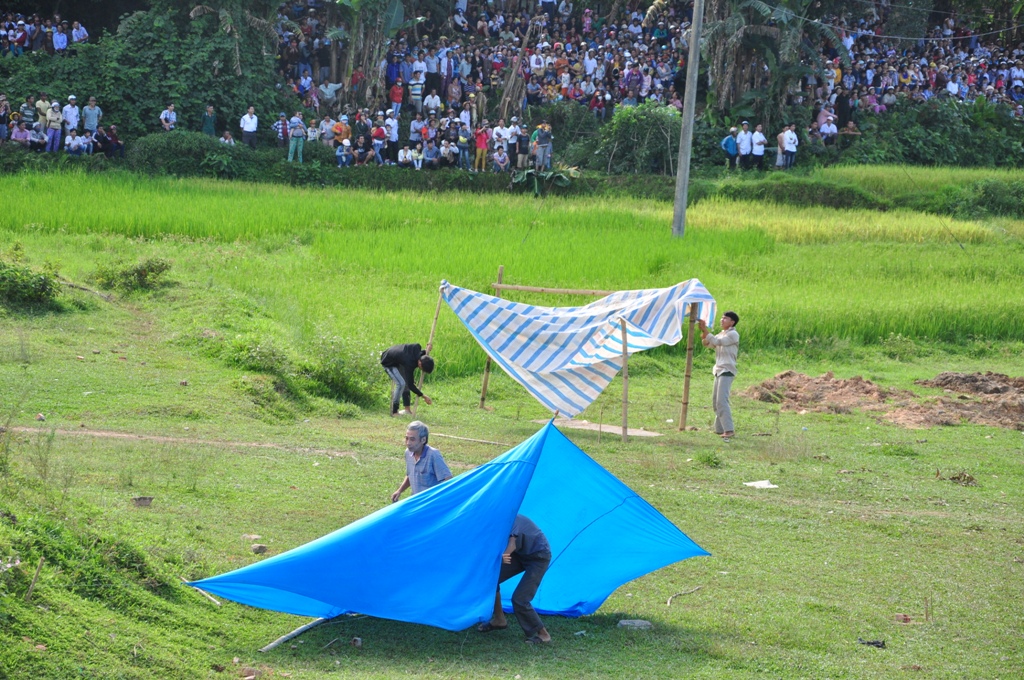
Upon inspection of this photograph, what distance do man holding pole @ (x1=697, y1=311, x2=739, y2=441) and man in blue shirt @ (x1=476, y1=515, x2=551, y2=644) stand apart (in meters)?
7.01

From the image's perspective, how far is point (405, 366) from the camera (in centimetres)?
1406

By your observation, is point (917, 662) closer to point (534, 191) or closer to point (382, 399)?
point (382, 399)

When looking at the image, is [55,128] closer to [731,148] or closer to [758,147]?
[731,148]

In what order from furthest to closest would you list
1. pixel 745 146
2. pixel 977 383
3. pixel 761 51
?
pixel 761 51
pixel 745 146
pixel 977 383

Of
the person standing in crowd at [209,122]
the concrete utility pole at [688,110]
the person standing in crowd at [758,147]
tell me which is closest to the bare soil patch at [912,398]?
the concrete utility pole at [688,110]

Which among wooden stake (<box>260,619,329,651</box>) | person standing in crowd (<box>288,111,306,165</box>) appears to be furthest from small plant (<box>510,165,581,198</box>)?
wooden stake (<box>260,619,329,651</box>)

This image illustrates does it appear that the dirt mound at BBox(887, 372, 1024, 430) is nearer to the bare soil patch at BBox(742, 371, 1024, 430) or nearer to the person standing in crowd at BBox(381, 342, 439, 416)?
the bare soil patch at BBox(742, 371, 1024, 430)

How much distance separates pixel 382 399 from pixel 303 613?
7.83 meters

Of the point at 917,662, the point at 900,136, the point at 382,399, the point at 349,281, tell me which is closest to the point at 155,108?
the point at 349,281

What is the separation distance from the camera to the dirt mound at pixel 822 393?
655 inches

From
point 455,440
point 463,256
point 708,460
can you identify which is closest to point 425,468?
point 455,440

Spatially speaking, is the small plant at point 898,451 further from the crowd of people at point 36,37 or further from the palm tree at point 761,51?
the crowd of people at point 36,37

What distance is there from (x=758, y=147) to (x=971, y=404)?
18387mm

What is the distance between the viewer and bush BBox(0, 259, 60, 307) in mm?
15773
